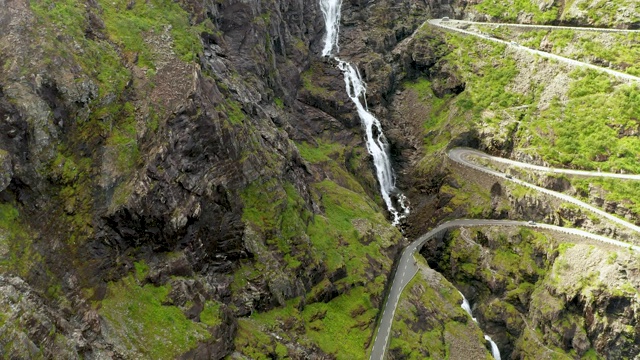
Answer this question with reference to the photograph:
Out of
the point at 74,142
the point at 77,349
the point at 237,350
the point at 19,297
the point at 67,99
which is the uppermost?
the point at 67,99

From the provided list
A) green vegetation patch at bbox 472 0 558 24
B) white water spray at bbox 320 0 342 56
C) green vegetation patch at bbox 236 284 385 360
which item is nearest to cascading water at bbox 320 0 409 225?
white water spray at bbox 320 0 342 56

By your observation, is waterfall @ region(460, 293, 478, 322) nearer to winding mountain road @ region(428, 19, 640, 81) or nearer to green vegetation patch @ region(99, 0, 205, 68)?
winding mountain road @ region(428, 19, 640, 81)

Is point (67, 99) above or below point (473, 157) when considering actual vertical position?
above

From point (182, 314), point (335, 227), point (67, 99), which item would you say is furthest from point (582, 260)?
point (67, 99)

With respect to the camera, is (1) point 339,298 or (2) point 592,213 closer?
(1) point 339,298

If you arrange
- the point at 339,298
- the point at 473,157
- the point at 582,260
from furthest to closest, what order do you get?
the point at 473,157 < the point at 582,260 < the point at 339,298

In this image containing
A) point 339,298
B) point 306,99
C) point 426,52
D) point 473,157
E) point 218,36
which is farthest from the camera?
point 426,52

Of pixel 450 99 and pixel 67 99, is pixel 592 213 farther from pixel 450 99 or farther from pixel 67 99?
pixel 67 99
